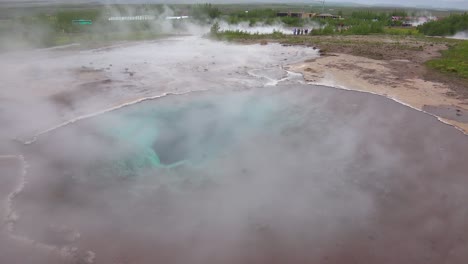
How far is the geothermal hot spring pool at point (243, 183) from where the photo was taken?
154 inches

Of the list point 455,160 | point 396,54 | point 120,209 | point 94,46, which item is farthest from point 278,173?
point 94,46

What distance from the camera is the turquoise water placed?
572 centimetres

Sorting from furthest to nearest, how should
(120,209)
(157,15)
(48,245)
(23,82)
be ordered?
1. (157,15)
2. (23,82)
3. (120,209)
4. (48,245)

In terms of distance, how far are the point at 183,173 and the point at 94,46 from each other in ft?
43.9

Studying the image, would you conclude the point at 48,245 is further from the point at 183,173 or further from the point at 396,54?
the point at 396,54

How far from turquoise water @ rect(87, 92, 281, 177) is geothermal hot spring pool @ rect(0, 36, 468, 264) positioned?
0.03 m

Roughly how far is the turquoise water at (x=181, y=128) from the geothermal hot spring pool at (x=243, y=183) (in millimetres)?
34

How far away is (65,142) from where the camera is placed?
6184mm

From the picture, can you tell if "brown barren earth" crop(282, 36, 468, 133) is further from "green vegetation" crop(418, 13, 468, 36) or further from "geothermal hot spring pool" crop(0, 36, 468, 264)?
"green vegetation" crop(418, 13, 468, 36)

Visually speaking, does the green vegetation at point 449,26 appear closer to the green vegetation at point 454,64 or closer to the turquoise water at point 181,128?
the green vegetation at point 454,64

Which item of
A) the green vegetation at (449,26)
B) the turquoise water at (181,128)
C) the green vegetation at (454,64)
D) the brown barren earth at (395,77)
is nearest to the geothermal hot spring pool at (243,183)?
the turquoise water at (181,128)

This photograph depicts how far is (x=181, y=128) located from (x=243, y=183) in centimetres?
247

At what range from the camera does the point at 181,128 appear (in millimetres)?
7043

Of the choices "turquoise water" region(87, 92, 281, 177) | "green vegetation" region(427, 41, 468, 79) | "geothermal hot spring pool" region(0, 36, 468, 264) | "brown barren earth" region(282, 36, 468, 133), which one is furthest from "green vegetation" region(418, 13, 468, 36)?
"turquoise water" region(87, 92, 281, 177)
